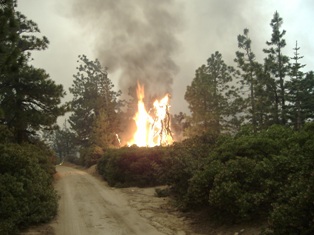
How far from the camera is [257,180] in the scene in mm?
11148

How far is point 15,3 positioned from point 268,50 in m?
29.7

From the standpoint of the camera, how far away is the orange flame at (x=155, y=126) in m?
34.1

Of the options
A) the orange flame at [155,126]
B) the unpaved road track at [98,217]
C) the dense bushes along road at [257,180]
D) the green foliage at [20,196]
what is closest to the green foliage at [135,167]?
the unpaved road track at [98,217]

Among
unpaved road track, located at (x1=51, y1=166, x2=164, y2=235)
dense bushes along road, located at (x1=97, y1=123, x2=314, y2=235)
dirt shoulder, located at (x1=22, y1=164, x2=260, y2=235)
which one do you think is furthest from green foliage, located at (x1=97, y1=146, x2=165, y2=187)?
dense bushes along road, located at (x1=97, y1=123, x2=314, y2=235)

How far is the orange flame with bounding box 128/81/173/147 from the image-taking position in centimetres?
3412

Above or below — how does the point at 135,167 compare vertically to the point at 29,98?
below

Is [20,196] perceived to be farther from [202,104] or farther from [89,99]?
[89,99]

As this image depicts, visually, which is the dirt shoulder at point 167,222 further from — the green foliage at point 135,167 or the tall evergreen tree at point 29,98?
the tall evergreen tree at point 29,98

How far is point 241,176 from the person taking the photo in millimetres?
11469

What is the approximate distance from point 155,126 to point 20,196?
2363 cm

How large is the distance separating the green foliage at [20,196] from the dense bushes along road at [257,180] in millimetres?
5660

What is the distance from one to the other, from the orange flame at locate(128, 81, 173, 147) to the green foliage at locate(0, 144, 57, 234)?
20.0 meters

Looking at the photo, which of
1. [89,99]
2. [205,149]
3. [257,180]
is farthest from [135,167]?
[89,99]

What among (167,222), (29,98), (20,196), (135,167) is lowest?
(167,222)
